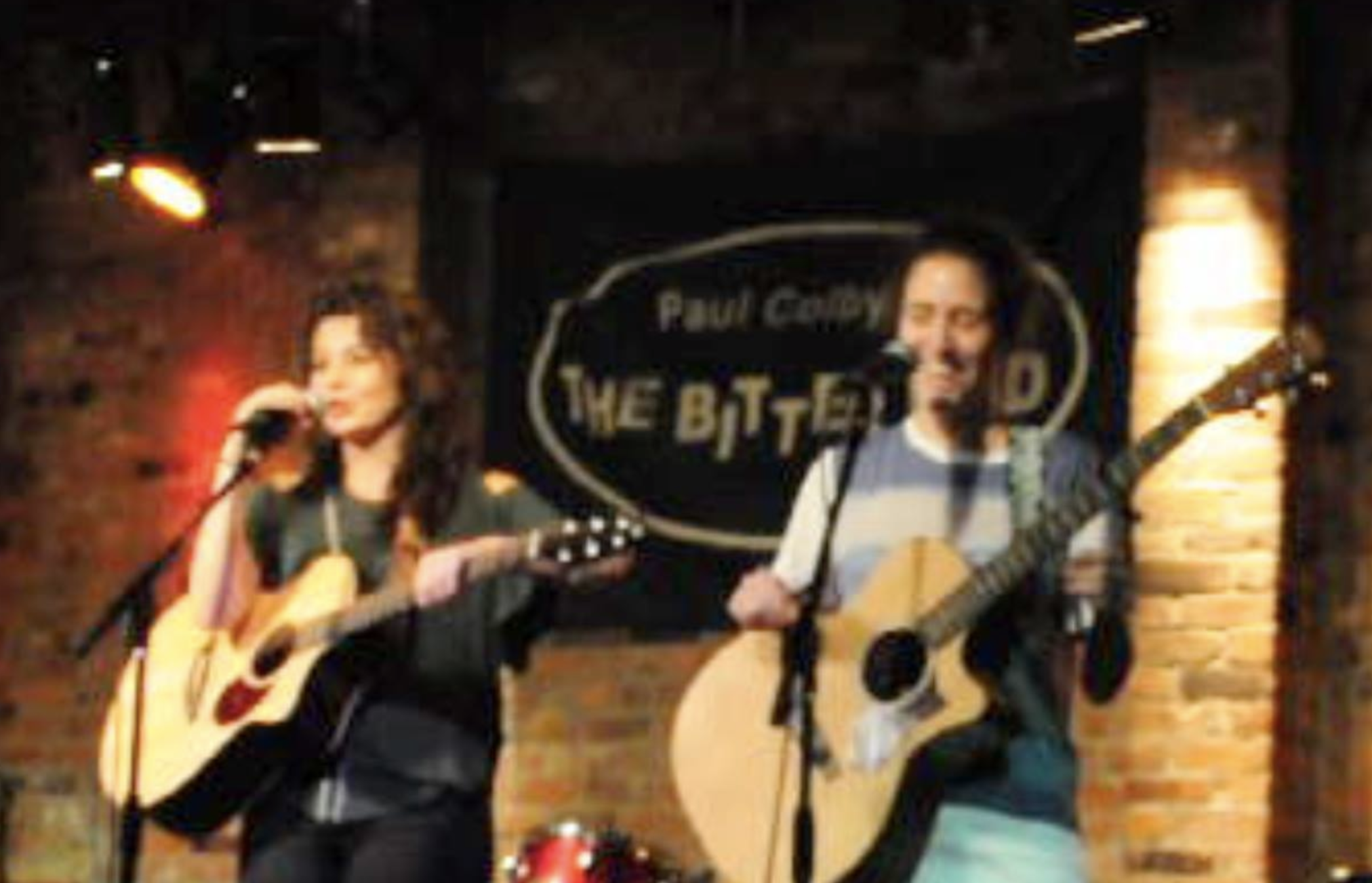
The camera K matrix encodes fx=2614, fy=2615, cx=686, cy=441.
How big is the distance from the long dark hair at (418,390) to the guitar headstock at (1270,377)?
157 cm

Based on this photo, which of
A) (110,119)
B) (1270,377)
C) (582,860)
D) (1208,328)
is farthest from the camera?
(110,119)

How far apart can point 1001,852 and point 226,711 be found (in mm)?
1715

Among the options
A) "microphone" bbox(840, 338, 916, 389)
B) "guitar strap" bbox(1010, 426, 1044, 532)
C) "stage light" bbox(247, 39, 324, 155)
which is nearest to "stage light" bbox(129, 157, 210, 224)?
"stage light" bbox(247, 39, 324, 155)

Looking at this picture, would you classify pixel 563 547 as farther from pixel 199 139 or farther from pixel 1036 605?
pixel 199 139

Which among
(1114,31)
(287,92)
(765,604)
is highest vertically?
(1114,31)

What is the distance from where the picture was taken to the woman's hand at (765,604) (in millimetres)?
5406

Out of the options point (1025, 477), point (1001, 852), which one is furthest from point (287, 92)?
point (1001, 852)

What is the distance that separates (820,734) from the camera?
535cm

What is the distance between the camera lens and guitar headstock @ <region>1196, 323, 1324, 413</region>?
5043 millimetres

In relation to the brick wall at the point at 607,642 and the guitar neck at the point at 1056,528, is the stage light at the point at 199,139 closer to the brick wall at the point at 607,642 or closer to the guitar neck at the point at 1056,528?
the brick wall at the point at 607,642

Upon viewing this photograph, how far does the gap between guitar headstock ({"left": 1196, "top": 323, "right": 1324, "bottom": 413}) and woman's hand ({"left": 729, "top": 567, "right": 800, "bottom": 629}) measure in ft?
3.13

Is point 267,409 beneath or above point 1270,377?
beneath

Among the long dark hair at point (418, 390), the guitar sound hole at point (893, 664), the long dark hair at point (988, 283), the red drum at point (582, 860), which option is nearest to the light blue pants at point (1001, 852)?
the guitar sound hole at point (893, 664)

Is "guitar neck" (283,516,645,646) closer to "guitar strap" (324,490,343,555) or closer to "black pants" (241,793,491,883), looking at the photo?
"guitar strap" (324,490,343,555)
